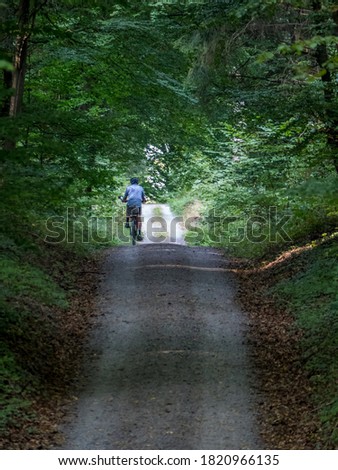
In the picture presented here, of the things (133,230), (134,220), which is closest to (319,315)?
(134,220)

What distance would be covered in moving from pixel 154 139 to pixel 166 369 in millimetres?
10788

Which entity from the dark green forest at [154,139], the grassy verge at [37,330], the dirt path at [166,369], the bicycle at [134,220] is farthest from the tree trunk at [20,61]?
the bicycle at [134,220]

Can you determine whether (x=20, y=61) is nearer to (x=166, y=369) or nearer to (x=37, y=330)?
(x=37, y=330)

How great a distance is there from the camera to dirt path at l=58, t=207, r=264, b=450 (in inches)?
383

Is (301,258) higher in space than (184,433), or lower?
higher

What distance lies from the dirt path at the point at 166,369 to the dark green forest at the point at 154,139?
0.77 metres

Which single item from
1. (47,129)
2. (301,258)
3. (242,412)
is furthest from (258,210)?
(242,412)

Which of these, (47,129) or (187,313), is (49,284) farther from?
(47,129)

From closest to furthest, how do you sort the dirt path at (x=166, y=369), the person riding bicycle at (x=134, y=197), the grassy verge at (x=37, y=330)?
the dirt path at (x=166, y=369) → the grassy verge at (x=37, y=330) → the person riding bicycle at (x=134, y=197)

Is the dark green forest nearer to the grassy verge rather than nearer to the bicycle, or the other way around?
the grassy verge

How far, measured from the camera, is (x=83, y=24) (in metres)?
18.3

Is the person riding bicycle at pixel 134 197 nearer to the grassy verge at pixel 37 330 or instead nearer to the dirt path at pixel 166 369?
the grassy verge at pixel 37 330

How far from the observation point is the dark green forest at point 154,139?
11227mm

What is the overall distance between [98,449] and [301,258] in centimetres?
1018
